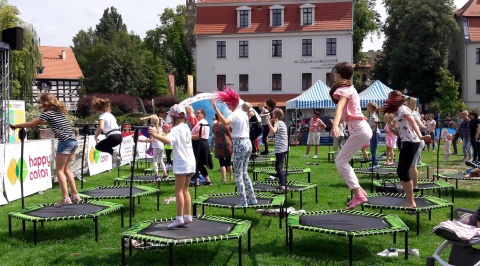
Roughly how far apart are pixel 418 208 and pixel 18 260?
5.17 meters

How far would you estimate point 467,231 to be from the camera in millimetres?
4867

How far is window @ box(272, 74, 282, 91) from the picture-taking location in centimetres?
4541

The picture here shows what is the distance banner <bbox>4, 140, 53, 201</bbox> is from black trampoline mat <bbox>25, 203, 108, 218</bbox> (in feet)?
7.42

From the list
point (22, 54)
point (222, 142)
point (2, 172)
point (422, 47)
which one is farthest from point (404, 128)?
point (422, 47)

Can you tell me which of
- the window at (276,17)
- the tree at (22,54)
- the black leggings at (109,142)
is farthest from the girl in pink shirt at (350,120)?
the window at (276,17)

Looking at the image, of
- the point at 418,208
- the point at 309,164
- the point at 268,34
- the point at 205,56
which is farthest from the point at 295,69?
the point at 418,208

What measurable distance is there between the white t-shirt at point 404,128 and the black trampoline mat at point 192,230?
3021mm

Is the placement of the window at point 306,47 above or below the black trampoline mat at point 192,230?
above

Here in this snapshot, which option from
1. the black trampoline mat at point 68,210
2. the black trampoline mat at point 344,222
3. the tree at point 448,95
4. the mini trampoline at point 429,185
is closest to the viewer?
the black trampoline mat at point 344,222

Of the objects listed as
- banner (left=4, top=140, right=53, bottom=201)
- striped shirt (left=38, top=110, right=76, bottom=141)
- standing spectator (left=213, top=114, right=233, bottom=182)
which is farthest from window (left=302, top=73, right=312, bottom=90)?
striped shirt (left=38, top=110, right=76, bottom=141)

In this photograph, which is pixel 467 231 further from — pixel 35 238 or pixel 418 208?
pixel 35 238

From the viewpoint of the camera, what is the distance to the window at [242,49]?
45.5 m

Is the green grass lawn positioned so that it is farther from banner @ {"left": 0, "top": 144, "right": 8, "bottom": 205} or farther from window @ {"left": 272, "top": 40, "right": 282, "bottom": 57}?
window @ {"left": 272, "top": 40, "right": 282, "bottom": 57}

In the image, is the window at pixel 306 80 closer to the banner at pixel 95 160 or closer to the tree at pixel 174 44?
the tree at pixel 174 44
